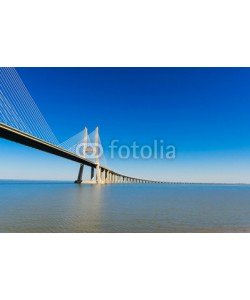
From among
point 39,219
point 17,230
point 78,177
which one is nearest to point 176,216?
point 39,219

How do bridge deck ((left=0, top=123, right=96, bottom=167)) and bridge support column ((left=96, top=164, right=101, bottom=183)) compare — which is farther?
bridge support column ((left=96, top=164, right=101, bottom=183))

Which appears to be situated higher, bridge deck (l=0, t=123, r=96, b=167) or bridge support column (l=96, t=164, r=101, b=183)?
bridge support column (l=96, t=164, r=101, b=183)

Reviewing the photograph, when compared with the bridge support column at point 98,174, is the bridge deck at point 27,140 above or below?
below

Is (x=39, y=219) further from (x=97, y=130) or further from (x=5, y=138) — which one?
(x=97, y=130)

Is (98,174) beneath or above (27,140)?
above

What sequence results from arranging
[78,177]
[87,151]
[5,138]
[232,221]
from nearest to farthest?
[232,221]
[5,138]
[87,151]
[78,177]

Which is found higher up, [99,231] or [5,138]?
[5,138]

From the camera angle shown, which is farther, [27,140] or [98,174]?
[98,174]

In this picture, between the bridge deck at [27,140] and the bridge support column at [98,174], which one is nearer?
the bridge deck at [27,140]

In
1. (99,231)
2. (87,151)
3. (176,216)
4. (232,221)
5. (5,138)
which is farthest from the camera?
(87,151)
